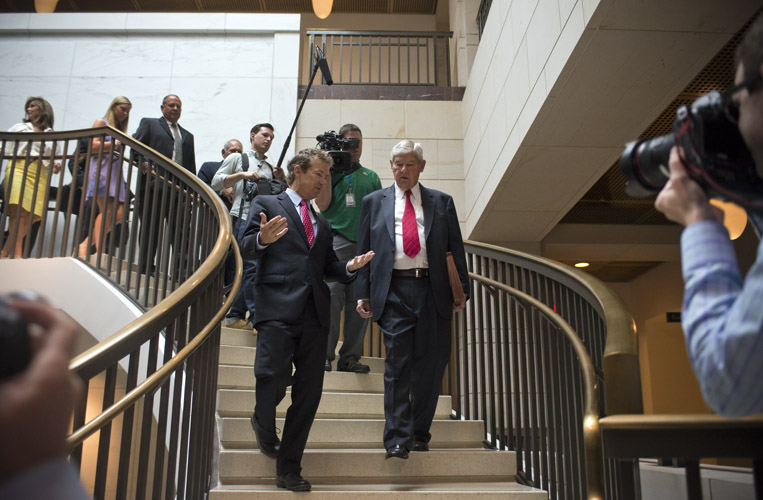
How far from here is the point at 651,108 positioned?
14.2ft

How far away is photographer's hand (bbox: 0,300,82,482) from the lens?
0.48m

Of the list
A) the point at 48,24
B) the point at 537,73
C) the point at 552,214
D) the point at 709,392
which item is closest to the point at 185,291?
the point at 709,392

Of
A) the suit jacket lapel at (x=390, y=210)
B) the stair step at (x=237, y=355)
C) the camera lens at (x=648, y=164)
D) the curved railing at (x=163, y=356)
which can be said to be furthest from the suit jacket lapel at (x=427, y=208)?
the camera lens at (x=648, y=164)

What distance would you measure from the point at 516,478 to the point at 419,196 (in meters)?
1.44

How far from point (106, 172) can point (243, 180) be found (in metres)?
1.06

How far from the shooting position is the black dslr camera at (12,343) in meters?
0.47

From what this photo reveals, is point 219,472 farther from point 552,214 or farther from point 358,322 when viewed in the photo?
point 552,214

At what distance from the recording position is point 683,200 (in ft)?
3.08

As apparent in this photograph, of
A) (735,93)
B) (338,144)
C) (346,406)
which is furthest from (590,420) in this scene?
(338,144)

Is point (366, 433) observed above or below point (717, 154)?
below

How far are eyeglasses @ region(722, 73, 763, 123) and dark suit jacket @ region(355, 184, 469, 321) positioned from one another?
88.2 inches

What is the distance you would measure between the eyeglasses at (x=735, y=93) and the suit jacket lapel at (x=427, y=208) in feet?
7.55

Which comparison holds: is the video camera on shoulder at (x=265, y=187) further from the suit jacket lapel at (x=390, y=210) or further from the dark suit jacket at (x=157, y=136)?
the dark suit jacket at (x=157, y=136)

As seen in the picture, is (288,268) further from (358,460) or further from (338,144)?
(338,144)
